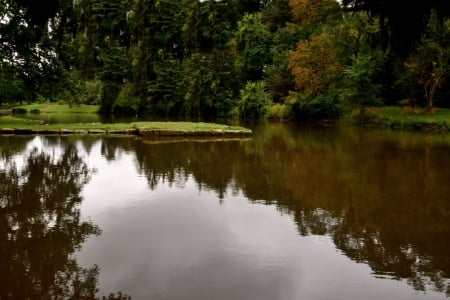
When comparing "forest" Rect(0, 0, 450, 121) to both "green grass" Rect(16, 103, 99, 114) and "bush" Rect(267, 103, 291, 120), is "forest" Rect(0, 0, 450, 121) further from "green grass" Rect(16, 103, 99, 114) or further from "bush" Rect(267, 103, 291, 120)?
"green grass" Rect(16, 103, 99, 114)

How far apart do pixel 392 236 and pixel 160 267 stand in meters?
4.88

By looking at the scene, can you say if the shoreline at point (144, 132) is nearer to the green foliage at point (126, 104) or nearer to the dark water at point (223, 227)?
the dark water at point (223, 227)

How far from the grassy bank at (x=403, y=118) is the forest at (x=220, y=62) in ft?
2.84

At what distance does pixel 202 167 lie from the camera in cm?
1872

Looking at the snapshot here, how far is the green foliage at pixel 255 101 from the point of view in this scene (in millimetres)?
54594

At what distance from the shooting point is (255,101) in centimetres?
5500

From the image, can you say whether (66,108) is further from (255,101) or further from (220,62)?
(255,101)

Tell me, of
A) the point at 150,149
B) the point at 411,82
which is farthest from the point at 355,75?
the point at 150,149

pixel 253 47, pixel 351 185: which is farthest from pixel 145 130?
pixel 253 47

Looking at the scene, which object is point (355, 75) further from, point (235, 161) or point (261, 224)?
point (261, 224)

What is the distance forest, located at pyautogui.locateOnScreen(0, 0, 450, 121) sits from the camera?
3394cm

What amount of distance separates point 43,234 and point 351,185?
9.55 m

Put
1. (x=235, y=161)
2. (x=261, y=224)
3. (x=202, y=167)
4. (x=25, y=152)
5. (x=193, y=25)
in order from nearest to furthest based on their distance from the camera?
(x=261, y=224), (x=202, y=167), (x=235, y=161), (x=25, y=152), (x=193, y=25)

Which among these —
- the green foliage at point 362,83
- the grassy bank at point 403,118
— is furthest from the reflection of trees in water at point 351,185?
the green foliage at point 362,83
